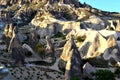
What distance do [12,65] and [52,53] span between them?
61.2ft

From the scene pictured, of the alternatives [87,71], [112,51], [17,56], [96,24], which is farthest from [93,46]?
[96,24]

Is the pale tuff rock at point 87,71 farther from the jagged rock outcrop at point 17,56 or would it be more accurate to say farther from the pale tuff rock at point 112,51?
the jagged rock outcrop at point 17,56

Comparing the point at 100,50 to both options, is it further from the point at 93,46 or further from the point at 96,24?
the point at 96,24

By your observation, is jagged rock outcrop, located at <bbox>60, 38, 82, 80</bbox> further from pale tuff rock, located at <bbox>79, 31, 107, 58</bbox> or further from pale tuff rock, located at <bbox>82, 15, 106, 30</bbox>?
pale tuff rock, located at <bbox>82, 15, 106, 30</bbox>

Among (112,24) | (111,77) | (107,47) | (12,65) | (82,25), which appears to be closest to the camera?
(111,77)

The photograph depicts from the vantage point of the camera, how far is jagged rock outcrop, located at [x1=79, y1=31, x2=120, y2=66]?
73.4m

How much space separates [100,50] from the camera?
78.6 meters

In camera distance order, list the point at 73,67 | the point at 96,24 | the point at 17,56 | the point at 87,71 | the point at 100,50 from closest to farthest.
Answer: the point at 73,67 < the point at 87,71 < the point at 17,56 < the point at 100,50 < the point at 96,24

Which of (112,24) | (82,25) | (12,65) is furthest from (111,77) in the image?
(112,24)

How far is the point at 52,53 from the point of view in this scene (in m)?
84.1

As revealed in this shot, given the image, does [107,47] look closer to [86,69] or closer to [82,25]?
[86,69]

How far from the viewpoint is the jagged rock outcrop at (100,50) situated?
7338 centimetres

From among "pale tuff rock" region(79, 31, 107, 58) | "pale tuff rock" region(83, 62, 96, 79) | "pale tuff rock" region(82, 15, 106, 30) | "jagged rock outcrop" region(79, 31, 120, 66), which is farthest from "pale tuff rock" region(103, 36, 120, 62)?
"pale tuff rock" region(82, 15, 106, 30)

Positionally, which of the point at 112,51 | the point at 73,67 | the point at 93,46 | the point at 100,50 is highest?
the point at 73,67
